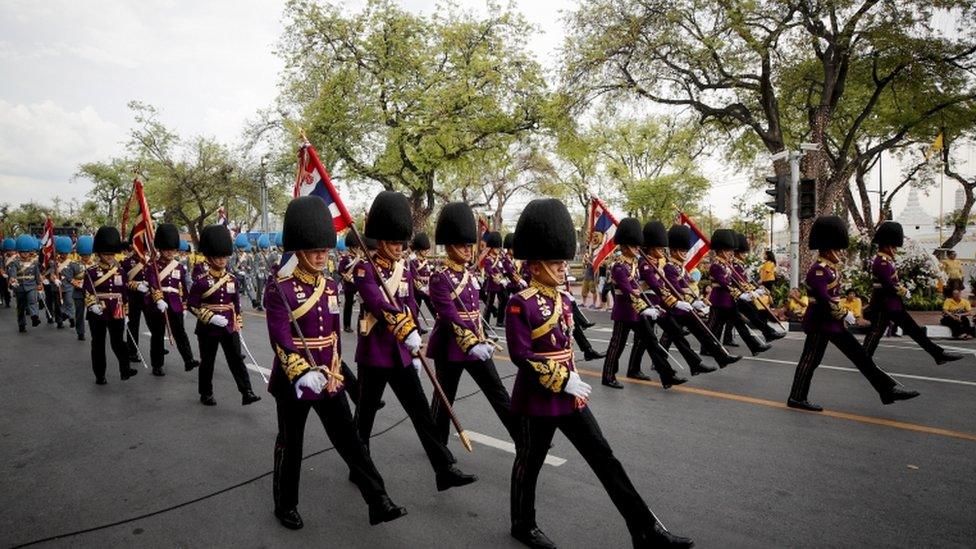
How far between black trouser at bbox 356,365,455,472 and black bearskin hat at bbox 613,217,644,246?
4.27m

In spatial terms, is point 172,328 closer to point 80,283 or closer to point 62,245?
point 80,283

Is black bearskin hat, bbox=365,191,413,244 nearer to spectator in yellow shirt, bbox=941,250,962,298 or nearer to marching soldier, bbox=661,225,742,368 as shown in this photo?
marching soldier, bbox=661,225,742,368

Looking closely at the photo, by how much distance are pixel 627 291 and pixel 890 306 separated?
3.56 meters

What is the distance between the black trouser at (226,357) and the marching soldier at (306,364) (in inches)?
123

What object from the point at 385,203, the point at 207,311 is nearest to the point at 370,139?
the point at 207,311

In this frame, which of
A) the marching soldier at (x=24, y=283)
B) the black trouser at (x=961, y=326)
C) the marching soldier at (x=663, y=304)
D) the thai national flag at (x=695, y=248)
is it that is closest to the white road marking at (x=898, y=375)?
the thai national flag at (x=695, y=248)

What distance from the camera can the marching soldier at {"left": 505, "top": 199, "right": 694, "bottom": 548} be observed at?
324cm

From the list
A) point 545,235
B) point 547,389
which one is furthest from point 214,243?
point 547,389

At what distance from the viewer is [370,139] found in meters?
23.1

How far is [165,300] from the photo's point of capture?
26.2 ft

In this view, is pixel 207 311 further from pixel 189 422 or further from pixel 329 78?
pixel 329 78

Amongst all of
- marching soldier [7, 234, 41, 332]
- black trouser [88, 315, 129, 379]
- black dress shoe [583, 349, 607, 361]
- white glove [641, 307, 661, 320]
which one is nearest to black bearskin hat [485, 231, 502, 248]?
black dress shoe [583, 349, 607, 361]

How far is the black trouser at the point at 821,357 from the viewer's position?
19.5ft

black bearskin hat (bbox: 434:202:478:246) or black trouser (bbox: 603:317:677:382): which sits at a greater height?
black bearskin hat (bbox: 434:202:478:246)
